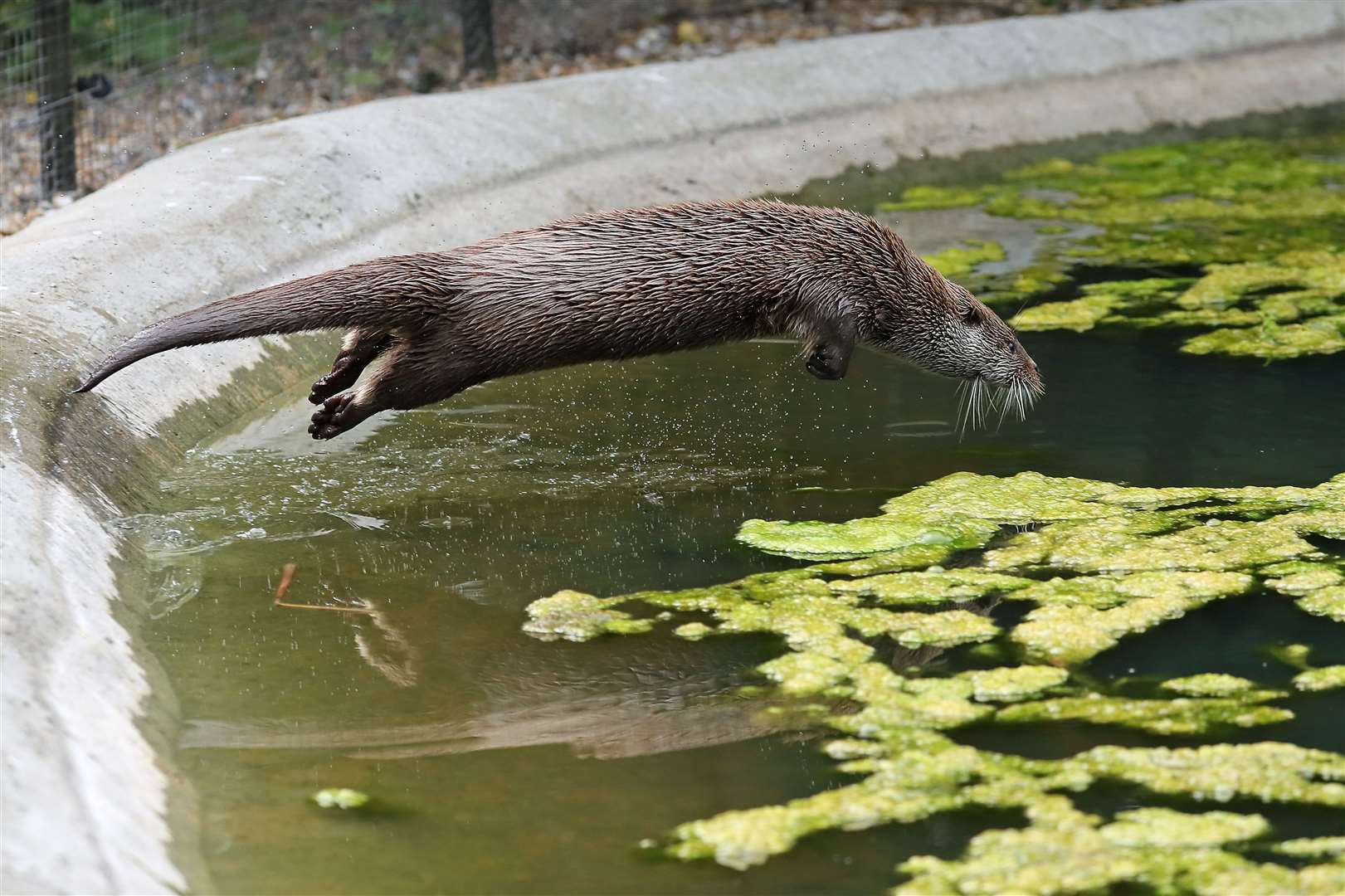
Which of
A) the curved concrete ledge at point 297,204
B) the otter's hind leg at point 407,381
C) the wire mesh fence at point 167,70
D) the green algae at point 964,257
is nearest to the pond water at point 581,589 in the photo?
the curved concrete ledge at point 297,204

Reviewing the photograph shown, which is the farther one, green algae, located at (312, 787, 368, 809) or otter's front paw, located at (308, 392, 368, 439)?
otter's front paw, located at (308, 392, 368, 439)

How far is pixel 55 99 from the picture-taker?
6117mm

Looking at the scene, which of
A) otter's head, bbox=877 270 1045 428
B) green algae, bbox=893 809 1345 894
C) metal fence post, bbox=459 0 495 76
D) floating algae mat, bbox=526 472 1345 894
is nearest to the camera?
green algae, bbox=893 809 1345 894

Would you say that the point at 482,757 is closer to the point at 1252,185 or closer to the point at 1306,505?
the point at 1306,505

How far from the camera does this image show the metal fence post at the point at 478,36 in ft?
27.4

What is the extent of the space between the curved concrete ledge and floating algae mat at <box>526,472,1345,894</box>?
89 cm

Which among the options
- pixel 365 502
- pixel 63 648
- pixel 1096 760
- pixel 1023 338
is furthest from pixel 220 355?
pixel 1096 760

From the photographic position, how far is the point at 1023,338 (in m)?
5.25

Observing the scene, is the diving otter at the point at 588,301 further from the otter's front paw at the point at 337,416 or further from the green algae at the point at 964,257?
the green algae at the point at 964,257

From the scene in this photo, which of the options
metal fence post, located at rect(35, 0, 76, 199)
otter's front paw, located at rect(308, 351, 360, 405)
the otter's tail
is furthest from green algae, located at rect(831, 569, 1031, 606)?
metal fence post, located at rect(35, 0, 76, 199)

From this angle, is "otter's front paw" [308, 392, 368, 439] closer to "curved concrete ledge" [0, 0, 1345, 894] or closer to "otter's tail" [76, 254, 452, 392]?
"otter's tail" [76, 254, 452, 392]

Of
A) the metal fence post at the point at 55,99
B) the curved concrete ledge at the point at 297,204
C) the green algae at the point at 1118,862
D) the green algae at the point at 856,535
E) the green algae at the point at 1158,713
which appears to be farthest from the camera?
the metal fence post at the point at 55,99

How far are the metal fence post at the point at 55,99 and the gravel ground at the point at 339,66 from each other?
0.08 m

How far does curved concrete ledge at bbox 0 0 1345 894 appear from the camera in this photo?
2559 mm
